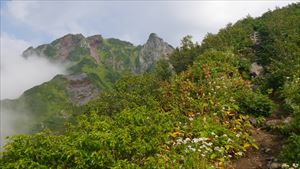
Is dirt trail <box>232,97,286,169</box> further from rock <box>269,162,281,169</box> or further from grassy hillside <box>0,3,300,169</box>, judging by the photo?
grassy hillside <box>0,3,300,169</box>

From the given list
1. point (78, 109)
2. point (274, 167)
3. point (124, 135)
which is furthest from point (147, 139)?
point (78, 109)

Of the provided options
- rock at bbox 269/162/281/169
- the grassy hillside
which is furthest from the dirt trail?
the grassy hillside

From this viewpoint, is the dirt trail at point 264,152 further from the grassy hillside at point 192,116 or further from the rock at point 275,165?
the grassy hillside at point 192,116

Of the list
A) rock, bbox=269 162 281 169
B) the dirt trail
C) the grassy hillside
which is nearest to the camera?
the grassy hillside

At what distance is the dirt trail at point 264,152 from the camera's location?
1580 cm

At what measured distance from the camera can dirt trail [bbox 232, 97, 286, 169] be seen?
15.8 meters

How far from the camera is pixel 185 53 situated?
34.4 metres

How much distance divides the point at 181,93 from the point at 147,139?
24.4 feet

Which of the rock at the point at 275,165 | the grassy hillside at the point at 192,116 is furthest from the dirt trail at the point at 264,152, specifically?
the grassy hillside at the point at 192,116

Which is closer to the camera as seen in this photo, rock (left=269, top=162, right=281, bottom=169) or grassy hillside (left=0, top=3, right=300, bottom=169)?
grassy hillside (left=0, top=3, right=300, bottom=169)

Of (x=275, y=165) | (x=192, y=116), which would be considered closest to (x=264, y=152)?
(x=275, y=165)

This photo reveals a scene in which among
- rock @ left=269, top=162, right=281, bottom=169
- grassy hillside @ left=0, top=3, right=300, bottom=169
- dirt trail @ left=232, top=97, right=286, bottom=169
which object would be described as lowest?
rock @ left=269, top=162, right=281, bottom=169

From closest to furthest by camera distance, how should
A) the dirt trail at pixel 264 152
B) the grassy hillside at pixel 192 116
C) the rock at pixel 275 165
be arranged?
the grassy hillside at pixel 192 116 → the rock at pixel 275 165 → the dirt trail at pixel 264 152

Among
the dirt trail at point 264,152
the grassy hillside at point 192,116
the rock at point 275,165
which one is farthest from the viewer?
the dirt trail at point 264,152
